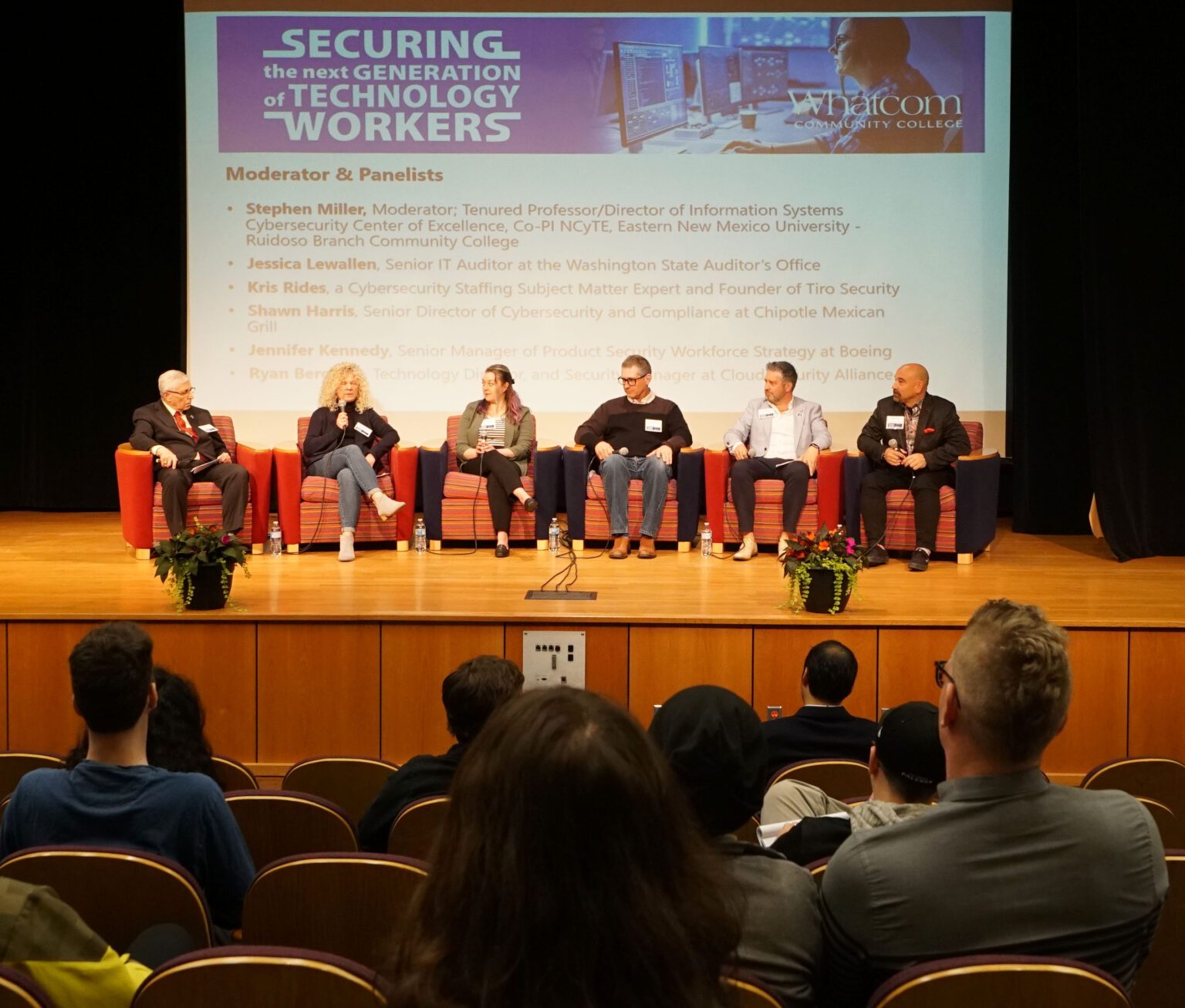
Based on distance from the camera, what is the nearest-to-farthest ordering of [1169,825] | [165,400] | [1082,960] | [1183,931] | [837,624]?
[1082,960] → [1183,931] → [1169,825] → [837,624] → [165,400]

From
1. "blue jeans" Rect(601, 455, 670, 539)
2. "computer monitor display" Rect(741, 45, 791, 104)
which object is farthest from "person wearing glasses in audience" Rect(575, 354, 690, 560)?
"computer monitor display" Rect(741, 45, 791, 104)

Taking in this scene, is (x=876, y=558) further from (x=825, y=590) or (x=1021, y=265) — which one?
(x=1021, y=265)

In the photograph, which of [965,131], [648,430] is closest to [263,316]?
[648,430]

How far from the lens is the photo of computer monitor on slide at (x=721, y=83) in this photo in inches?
290

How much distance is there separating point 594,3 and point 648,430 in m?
2.44

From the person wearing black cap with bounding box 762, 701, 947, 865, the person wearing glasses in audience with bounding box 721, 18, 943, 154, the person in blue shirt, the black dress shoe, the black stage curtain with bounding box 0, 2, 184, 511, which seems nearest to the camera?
the person wearing black cap with bounding box 762, 701, 947, 865

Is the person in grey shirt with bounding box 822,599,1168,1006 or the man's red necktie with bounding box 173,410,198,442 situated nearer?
the person in grey shirt with bounding box 822,599,1168,1006

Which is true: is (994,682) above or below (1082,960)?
above

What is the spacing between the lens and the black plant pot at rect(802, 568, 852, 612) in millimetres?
4777

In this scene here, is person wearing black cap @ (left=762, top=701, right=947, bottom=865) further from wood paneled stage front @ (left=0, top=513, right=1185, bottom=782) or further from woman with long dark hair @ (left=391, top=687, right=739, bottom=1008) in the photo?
wood paneled stage front @ (left=0, top=513, right=1185, bottom=782)

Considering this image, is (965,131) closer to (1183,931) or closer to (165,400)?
(165,400)

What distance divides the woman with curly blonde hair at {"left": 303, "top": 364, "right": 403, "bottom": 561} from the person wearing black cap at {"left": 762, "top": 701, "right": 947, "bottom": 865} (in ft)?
14.9

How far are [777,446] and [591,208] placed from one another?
176 cm

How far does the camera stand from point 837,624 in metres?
4.69
